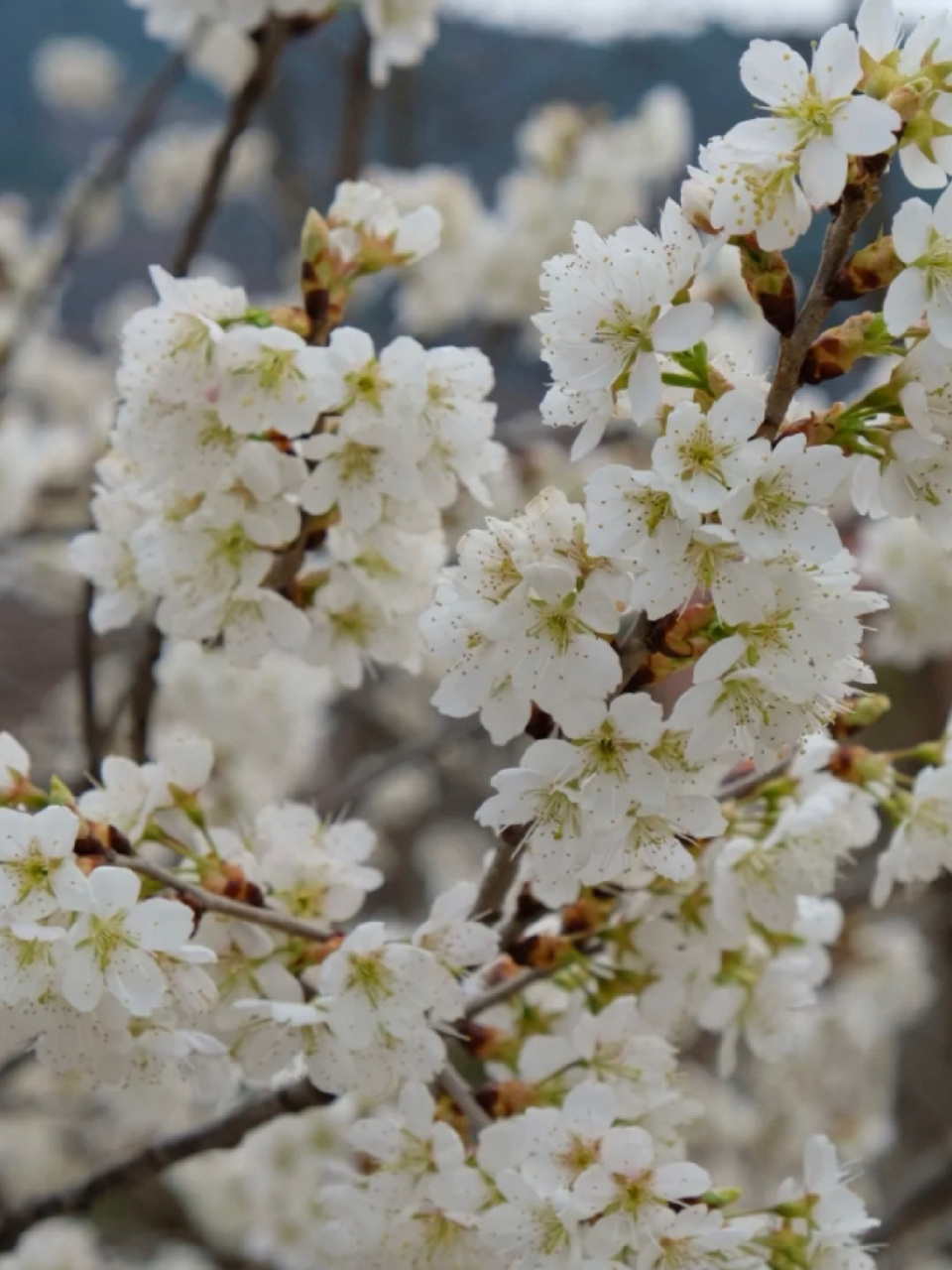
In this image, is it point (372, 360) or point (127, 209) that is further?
point (127, 209)

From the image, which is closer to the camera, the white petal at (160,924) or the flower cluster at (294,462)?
the white petal at (160,924)

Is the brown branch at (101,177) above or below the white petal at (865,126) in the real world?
below

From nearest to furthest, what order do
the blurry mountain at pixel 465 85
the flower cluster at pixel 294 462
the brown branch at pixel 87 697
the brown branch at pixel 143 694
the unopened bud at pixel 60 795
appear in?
the unopened bud at pixel 60 795
the flower cluster at pixel 294 462
the brown branch at pixel 143 694
the brown branch at pixel 87 697
the blurry mountain at pixel 465 85

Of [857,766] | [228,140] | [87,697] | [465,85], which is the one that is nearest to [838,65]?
[857,766]

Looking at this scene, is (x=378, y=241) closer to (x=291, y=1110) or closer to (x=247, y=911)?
(x=247, y=911)

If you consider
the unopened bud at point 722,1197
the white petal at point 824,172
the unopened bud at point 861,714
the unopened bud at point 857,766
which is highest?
the white petal at point 824,172

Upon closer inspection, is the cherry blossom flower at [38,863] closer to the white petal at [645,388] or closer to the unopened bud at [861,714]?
the white petal at [645,388]

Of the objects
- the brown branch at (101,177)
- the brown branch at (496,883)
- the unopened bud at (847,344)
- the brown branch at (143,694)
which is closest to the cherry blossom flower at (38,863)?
the brown branch at (496,883)

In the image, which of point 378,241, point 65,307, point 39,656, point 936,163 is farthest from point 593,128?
point 65,307
